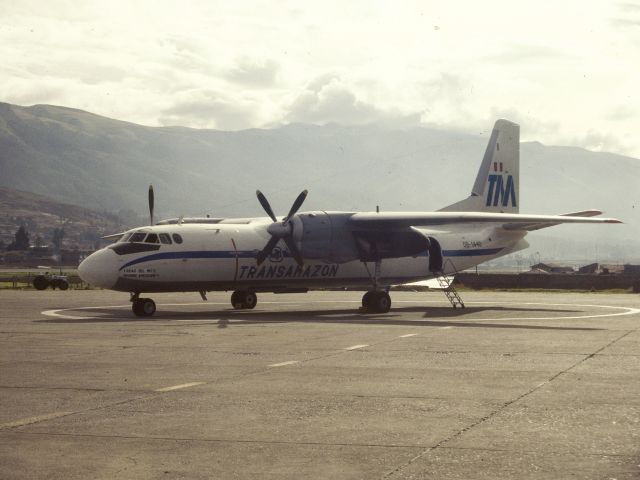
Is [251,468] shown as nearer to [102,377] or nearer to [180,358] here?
[102,377]

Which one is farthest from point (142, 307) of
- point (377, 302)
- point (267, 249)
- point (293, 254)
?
point (377, 302)

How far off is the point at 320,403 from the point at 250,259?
25.6 metres

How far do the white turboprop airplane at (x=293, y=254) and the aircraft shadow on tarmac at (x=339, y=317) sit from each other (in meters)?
1.25

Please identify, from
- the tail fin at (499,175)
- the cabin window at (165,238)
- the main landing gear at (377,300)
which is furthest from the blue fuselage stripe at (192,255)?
the tail fin at (499,175)

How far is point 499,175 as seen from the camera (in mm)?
51188

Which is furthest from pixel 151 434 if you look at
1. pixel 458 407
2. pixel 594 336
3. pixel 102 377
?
pixel 594 336

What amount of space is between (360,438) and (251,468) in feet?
6.91

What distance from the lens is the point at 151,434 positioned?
39.9 feet

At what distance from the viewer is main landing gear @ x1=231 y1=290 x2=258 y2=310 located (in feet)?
140

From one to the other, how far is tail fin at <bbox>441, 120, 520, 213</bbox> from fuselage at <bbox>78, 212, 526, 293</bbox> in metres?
6.45

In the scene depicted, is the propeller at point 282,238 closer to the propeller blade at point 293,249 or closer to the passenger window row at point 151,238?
the propeller blade at point 293,249

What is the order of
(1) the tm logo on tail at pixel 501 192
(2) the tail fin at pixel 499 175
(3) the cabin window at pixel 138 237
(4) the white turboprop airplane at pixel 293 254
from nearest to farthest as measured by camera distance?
(4) the white turboprop airplane at pixel 293 254 → (3) the cabin window at pixel 138 237 → (2) the tail fin at pixel 499 175 → (1) the tm logo on tail at pixel 501 192

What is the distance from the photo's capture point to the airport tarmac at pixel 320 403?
10.5 meters

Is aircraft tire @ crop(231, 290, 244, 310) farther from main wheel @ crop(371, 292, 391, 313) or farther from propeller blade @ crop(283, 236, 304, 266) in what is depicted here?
main wheel @ crop(371, 292, 391, 313)
